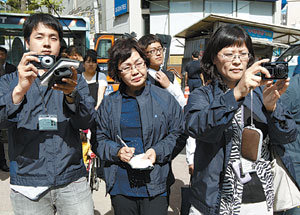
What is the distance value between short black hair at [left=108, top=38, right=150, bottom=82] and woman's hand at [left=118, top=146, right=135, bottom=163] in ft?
1.95

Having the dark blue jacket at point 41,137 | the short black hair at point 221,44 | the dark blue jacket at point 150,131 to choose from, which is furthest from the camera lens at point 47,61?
the short black hair at point 221,44

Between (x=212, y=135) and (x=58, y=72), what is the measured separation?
926 mm

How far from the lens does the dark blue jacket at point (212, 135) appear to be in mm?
1628

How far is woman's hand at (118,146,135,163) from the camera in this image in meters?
1.97

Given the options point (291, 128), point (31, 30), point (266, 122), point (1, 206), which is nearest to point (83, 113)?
point (31, 30)

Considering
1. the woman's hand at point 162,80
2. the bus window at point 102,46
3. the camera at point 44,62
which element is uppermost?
the bus window at point 102,46

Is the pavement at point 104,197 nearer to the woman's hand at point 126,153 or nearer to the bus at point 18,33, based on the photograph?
the woman's hand at point 126,153

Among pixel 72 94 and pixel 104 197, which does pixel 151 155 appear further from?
pixel 104 197

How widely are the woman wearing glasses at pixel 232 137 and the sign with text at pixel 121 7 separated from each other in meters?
16.8

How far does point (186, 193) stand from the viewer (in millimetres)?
2355

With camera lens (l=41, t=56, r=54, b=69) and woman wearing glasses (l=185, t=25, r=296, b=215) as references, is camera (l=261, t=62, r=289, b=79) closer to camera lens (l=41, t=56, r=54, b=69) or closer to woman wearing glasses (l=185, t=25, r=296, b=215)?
woman wearing glasses (l=185, t=25, r=296, b=215)

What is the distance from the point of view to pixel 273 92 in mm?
1679

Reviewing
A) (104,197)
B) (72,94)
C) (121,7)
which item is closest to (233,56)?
(72,94)

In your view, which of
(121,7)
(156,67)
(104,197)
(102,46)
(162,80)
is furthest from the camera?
(121,7)
